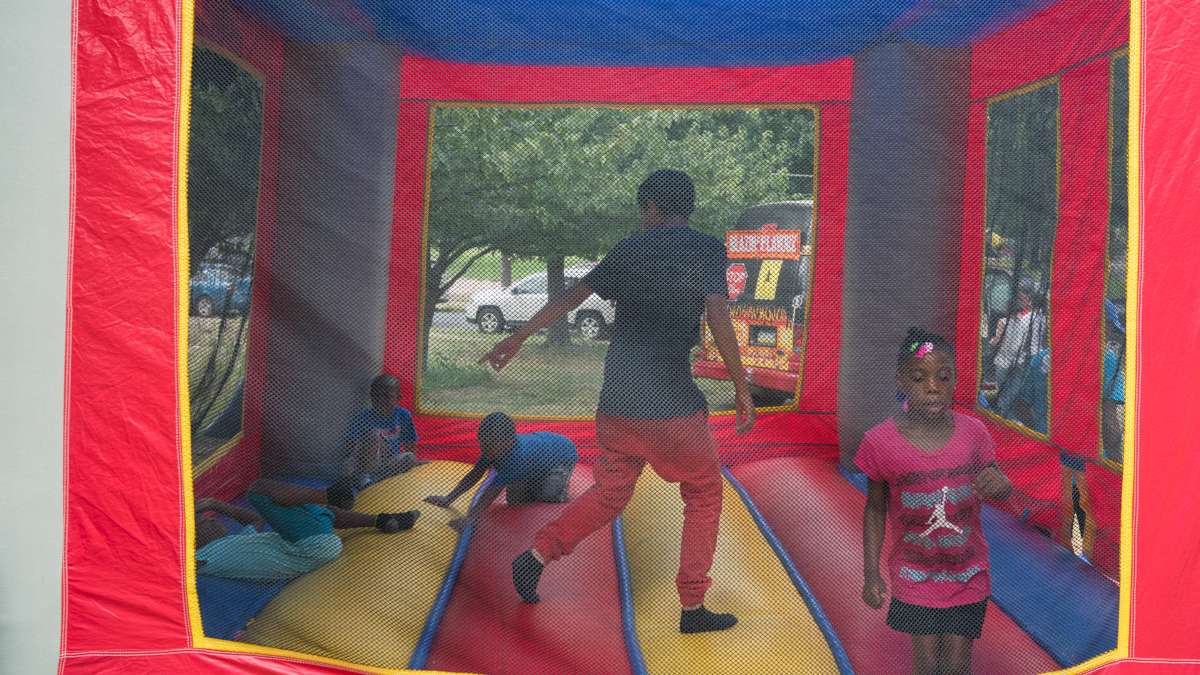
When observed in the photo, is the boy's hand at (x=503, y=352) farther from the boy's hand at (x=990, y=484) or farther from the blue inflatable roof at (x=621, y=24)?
the boy's hand at (x=990, y=484)

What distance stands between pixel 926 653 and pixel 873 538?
0.92 ft

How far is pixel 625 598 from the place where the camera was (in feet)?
8.16

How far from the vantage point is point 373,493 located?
2393 mm

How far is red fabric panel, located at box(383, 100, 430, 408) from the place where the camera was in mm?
2352

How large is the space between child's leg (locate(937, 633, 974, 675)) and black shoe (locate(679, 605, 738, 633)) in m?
0.45

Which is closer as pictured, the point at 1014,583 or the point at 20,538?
the point at 20,538

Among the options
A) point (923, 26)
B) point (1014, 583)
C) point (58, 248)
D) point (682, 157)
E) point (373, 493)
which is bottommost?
point (1014, 583)

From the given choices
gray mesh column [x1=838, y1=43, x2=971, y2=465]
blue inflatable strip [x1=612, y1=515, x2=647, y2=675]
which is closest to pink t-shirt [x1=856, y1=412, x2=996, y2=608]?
gray mesh column [x1=838, y1=43, x2=971, y2=465]

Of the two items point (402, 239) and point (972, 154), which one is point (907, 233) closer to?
point (972, 154)

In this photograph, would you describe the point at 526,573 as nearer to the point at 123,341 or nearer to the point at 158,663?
the point at 158,663

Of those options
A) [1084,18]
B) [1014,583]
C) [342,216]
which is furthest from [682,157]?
[1014,583]

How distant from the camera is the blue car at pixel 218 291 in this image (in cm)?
232

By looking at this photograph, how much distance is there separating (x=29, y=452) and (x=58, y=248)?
1.45ft

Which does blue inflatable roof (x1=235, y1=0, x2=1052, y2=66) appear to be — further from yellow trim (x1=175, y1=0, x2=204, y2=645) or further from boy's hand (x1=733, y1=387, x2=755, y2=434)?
boy's hand (x1=733, y1=387, x2=755, y2=434)
